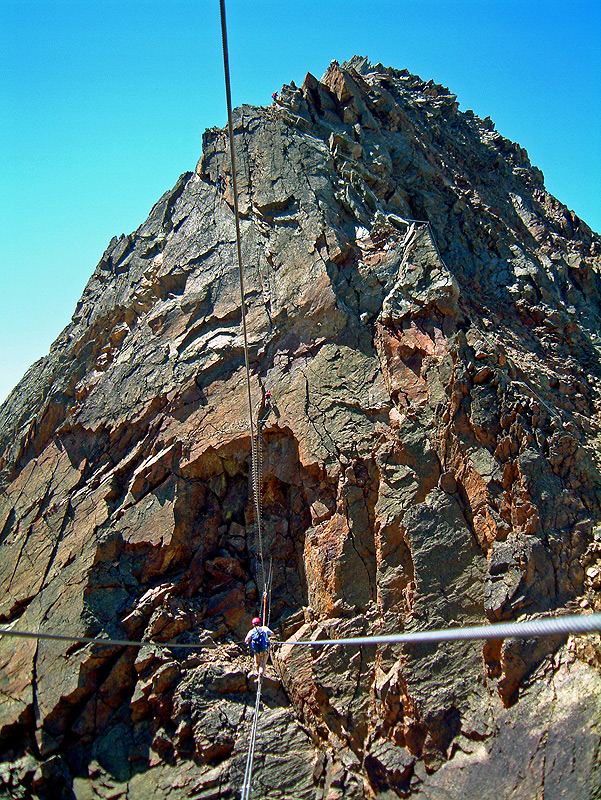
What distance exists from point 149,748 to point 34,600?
16.0 ft

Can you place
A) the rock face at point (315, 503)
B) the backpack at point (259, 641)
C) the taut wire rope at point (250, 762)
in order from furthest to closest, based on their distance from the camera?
1. the backpack at point (259, 641)
2. the rock face at point (315, 503)
3. the taut wire rope at point (250, 762)

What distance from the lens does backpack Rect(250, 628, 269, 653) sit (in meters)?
9.56

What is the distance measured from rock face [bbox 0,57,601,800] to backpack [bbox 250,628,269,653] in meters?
0.71

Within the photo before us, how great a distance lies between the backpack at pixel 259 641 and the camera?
9562 mm

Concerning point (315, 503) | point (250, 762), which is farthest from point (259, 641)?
point (315, 503)

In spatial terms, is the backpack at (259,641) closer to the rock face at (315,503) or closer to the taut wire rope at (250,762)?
the taut wire rope at (250,762)

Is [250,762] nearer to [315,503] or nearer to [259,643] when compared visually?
[259,643]

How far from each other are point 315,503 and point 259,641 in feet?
9.96

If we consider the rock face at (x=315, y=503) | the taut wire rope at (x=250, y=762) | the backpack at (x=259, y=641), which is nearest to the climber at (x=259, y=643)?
the backpack at (x=259, y=641)

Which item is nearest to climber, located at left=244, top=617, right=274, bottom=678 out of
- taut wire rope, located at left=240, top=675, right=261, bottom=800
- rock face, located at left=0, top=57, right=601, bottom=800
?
taut wire rope, located at left=240, top=675, right=261, bottom=800

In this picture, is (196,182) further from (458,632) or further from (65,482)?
(458,632)

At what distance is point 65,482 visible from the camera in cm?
1439

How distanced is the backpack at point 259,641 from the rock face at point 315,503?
2.34 feet

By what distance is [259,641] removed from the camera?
9602 mm
